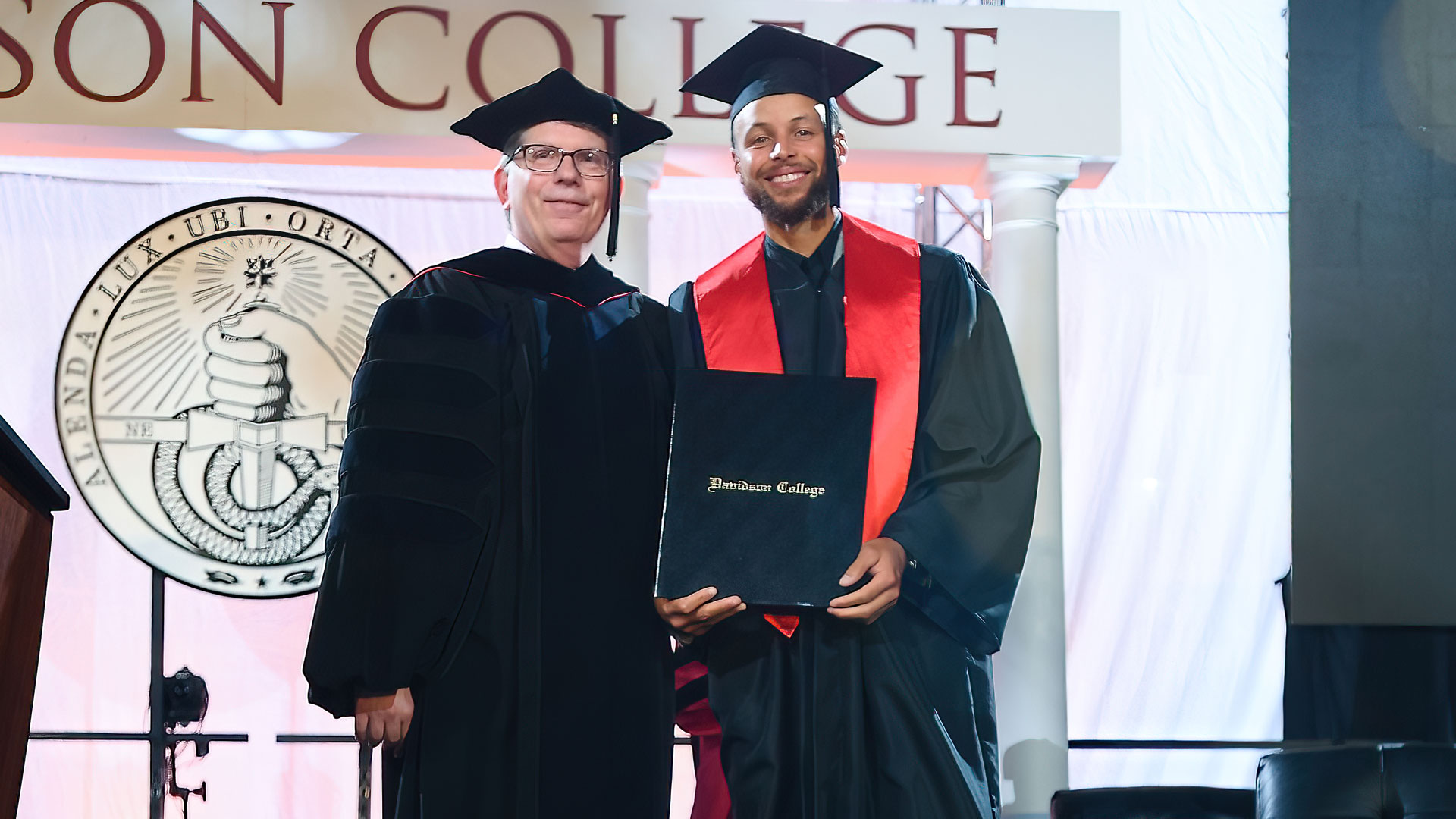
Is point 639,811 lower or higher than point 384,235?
lower

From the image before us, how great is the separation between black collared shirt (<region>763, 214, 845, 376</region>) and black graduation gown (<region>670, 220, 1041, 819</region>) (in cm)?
4

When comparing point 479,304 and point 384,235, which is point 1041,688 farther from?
point 384,235

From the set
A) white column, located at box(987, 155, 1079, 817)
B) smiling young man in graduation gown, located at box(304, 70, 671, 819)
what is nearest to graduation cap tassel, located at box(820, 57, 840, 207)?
smiling young man in graduation gown, located at box(304, 70, 671, 819)

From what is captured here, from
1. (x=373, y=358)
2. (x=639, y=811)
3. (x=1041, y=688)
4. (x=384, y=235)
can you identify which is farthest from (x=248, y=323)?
→ (x=1041, y=688)

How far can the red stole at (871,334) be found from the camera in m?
2.62

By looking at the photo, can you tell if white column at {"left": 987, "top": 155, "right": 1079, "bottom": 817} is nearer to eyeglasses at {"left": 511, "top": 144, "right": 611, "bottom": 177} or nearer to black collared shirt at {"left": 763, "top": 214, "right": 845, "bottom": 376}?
black collared shirt at {"left": 763, "top": 214, "right": 845, "bottom": 376}

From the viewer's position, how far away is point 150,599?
4102mm

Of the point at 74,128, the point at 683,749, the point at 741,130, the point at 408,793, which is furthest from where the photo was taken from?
the point at 683,749

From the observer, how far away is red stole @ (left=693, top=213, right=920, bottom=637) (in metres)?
2.62

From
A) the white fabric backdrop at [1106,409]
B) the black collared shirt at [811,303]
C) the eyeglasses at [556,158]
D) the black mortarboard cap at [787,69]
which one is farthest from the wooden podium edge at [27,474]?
the white fabric backdrop at [1106,409]

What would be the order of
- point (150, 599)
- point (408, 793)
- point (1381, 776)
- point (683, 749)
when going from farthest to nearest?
point (683, 749) < point (150, 599) < point (1381, 776) < point (408, 793)

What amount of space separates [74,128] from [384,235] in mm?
951

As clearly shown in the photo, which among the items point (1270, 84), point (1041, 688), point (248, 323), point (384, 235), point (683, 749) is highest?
point (1270, 84)

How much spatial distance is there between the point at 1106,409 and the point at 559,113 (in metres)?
2.39
